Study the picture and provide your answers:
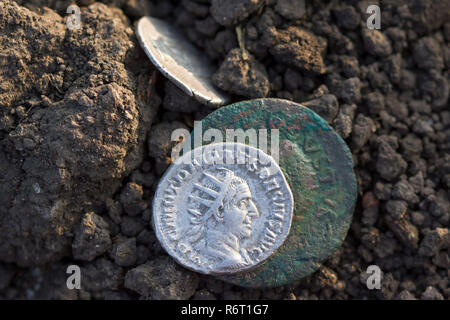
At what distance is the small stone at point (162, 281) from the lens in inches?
93.9

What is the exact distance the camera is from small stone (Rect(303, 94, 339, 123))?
2650 mm

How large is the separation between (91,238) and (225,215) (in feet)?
2.64

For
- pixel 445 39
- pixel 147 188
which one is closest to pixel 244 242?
pixel 147 188

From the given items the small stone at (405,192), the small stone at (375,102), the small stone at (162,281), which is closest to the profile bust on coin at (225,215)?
the small stone at (162,281)

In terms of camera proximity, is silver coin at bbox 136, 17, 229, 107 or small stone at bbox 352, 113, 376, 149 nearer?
silver coin at bbox 136, 17, 229, 107

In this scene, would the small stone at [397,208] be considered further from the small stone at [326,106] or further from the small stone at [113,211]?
the small stone at [113,211]

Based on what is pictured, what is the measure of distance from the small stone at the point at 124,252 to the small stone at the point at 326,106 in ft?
4.48

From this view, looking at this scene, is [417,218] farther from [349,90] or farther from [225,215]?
[225,215]

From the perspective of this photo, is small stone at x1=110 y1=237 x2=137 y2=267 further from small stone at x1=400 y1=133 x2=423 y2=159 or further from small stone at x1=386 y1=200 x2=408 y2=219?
small stone at x1=400 y1=133 x2=423 y2=159

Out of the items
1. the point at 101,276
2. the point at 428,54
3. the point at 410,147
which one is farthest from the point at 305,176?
the point at 101,276

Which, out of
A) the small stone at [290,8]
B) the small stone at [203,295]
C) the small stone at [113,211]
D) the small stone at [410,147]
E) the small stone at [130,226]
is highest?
the small stone at [290,8]

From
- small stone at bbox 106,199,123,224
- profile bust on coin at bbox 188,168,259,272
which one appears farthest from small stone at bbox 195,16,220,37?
small stone at bbox 106,199,123,224

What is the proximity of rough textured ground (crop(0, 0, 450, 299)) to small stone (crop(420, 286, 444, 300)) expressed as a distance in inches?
0.5

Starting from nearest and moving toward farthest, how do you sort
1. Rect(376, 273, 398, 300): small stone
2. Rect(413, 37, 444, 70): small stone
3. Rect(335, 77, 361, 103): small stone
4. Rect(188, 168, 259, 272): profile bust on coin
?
Rect(188, 168, 259, 272): profile bust on coin
Rect(376, 273, 398, 300): small stone
Rect(335, 77, 361, 103): small stone
Rect(413, 37, 444, 70): small stone
